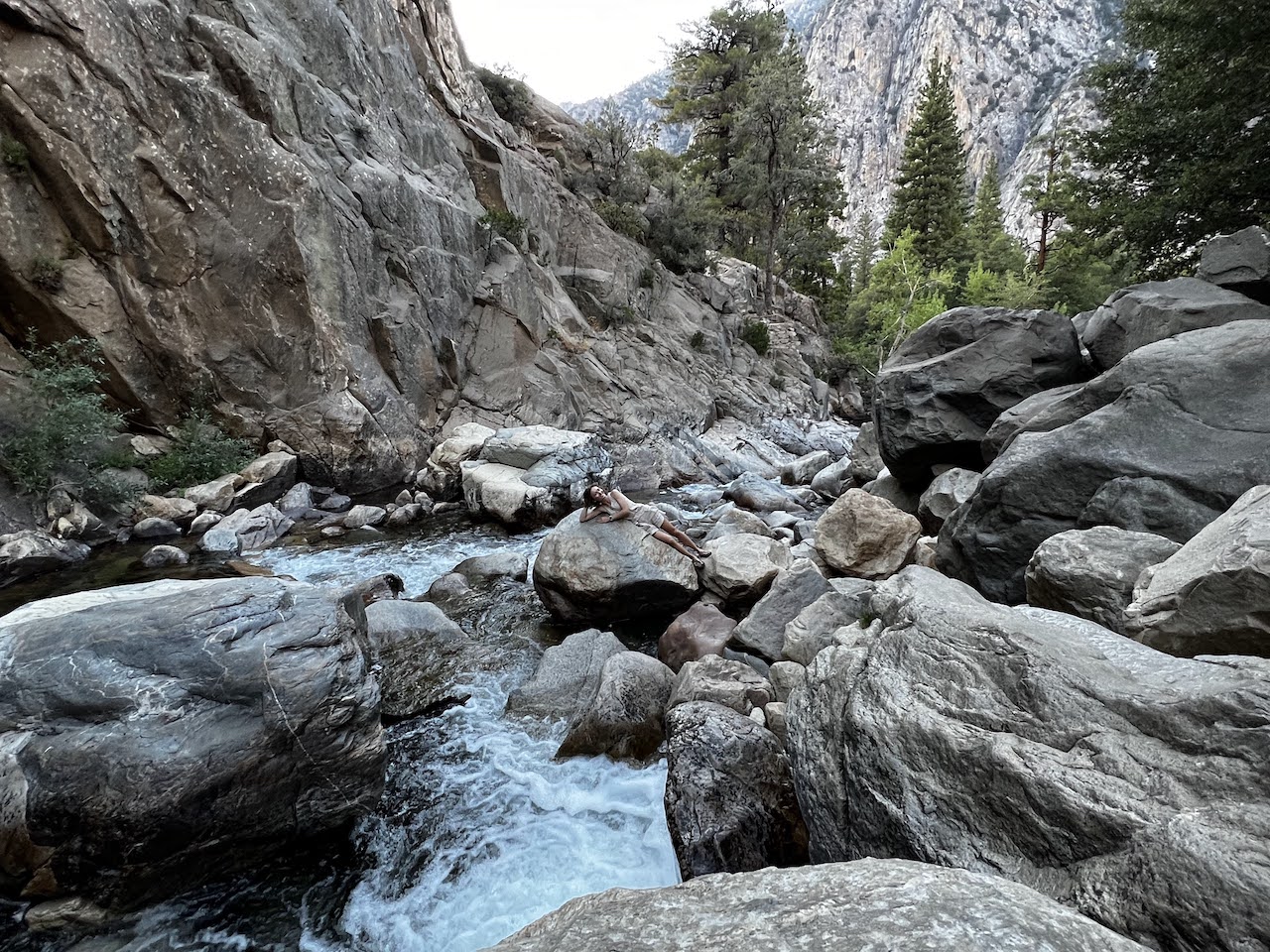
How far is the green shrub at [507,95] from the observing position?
27.8 metres

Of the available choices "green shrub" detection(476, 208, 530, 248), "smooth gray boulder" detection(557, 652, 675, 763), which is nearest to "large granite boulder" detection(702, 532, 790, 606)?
"smooth gray boulder" detection(557, 652, 675, 763)

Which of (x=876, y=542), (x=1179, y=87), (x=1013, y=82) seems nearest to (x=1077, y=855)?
(x=876, y=542)

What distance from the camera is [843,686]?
3.52 meters

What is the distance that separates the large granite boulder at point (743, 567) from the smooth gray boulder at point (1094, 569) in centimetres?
356

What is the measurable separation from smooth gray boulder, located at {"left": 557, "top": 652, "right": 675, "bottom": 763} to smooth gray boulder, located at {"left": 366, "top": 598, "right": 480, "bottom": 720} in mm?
1747

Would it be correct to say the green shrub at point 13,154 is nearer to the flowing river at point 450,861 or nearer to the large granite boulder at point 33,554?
the large granite boulder at point 33,554

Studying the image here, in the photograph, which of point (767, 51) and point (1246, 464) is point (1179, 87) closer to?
point (1246, 464)

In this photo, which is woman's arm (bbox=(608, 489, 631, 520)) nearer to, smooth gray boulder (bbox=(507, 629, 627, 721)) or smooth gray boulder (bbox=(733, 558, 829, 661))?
smooth gray boulder (bbox=(507, 629, 627, 721))

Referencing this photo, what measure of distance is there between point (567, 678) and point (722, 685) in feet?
6.34

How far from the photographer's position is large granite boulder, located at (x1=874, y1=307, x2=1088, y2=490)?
9.16 m

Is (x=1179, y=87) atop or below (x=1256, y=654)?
atop

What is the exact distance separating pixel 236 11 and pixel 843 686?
2200cm

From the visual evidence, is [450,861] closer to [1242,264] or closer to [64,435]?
[1242,264]

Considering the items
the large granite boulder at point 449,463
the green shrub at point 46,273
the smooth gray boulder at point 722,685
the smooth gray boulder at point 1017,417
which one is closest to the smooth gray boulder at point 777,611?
the smooth gray boulder at point 722,685
